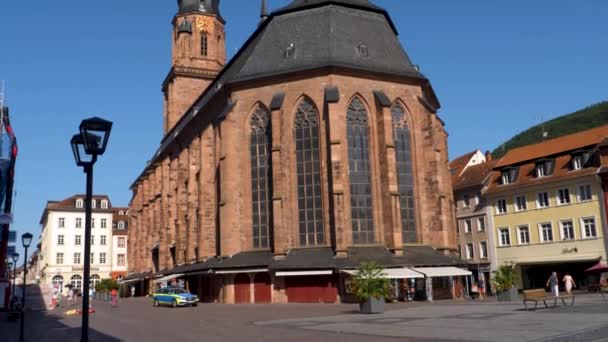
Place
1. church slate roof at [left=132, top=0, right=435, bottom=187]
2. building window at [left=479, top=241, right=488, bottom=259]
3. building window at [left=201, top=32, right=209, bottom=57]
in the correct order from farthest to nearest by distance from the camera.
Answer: building window at [left=201, top=32, right=209, bottom=57] → building window at [left=479, top=241, right=488, bottom=259] → church slate roof at [left=132, top=0, right=435, bottom=187]

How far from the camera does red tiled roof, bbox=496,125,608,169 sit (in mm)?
44438

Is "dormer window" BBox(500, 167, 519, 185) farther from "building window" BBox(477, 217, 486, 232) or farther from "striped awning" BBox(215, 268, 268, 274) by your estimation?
"striped awning" BBox(215, 268, 268, 274)

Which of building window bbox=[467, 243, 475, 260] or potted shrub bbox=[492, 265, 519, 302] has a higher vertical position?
building window bbox=[467, 243, 475, 260]

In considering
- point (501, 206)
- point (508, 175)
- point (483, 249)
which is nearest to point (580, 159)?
point (508, 175)

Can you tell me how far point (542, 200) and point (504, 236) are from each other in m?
4.95

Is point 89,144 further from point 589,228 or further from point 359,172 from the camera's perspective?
point 589,228

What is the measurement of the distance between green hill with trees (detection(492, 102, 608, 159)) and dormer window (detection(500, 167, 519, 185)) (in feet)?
147

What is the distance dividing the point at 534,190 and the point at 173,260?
1212 inches

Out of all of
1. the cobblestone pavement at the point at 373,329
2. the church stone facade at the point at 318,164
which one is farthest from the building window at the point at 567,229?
the cobblestone pavement at the point at 373,329

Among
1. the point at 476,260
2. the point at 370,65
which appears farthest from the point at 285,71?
the point at 476,260

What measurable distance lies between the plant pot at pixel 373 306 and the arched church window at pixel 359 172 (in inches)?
447

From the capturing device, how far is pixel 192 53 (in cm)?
6581

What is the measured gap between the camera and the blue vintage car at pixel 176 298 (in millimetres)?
34500

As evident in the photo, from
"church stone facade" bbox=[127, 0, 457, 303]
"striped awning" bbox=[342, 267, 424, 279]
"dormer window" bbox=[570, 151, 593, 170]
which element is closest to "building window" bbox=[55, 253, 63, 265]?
"church stone facade" bbox=[127, 0, 457, 303]
